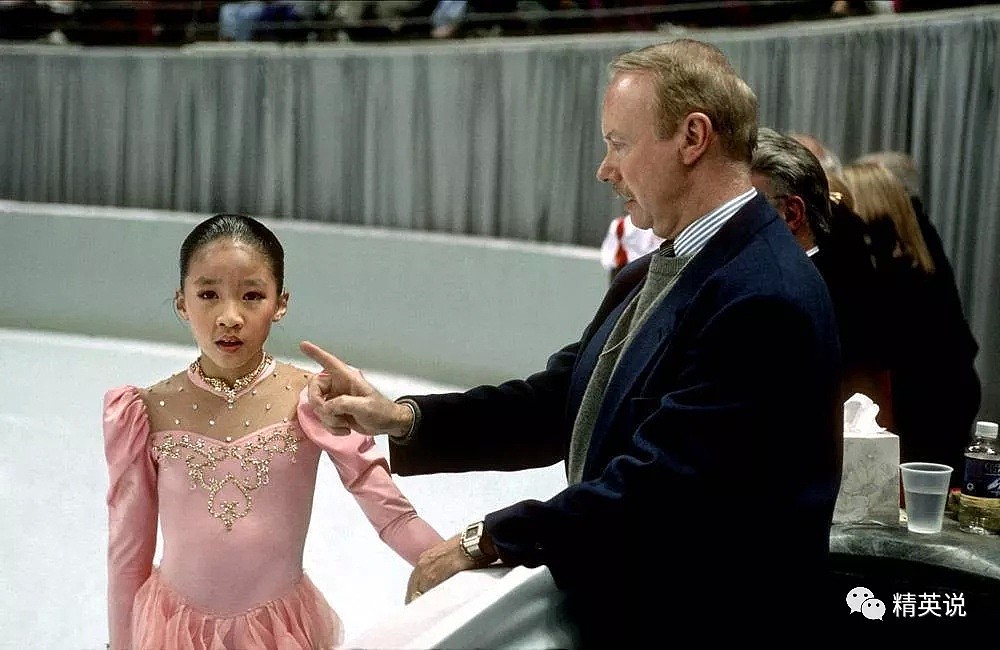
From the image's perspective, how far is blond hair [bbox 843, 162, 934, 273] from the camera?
313 centimetres

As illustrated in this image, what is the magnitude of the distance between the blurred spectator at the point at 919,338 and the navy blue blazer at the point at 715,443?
142cm

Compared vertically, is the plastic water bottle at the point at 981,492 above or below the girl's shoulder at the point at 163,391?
below

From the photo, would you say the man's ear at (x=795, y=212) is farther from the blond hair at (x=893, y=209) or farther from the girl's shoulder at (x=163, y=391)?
the girl's shoulder at (x=163, y=391)

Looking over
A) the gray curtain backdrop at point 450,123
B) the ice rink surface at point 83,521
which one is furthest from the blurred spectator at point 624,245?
the gray curtain backdrop at point 450,123

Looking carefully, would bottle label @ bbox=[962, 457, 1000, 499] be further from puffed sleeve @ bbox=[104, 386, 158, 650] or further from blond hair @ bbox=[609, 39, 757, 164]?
puffed sleeve @ bbox=[104, 386, 158, 650]

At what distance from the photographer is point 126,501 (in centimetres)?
199

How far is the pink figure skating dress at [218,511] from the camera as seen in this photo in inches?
77.7

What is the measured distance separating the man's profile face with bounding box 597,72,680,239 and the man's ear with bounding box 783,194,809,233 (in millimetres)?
Answer: 788

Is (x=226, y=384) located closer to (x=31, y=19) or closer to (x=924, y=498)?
(x=924, y=498)

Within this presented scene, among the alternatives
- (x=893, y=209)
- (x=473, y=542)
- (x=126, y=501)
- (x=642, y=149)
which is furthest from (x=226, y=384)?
(x=893, y=209)

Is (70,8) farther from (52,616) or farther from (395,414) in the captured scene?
(395,414)

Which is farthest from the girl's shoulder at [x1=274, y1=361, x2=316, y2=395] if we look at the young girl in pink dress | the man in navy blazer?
the man in navy blazer

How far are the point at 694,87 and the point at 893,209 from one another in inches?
65.8

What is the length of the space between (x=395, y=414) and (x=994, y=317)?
3.55 metres
